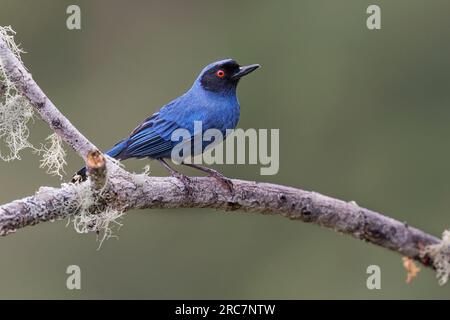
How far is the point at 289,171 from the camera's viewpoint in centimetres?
1051

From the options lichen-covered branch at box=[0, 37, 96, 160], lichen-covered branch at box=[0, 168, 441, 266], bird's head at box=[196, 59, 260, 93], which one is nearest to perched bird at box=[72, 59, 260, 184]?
bird's head at box=[196, 59, 260, 93]

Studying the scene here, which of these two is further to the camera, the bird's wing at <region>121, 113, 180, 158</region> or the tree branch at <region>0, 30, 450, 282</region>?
the bird's wing at <region>121, 113, 180, 158</region>

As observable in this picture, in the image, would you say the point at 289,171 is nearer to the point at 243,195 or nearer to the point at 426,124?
the point at 426,124

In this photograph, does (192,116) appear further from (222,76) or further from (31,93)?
(31,93)

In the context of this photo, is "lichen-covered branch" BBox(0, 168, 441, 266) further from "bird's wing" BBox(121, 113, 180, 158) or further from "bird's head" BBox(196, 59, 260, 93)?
"bird's head" BBox(196, 59, 260, 93)

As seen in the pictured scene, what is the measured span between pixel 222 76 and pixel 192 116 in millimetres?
477

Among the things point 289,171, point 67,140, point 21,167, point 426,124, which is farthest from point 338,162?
point 67,140

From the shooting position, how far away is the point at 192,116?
6402 mm

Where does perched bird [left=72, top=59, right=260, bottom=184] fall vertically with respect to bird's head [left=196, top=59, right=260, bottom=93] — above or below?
below

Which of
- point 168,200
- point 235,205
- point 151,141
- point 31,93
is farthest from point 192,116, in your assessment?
point 31,93

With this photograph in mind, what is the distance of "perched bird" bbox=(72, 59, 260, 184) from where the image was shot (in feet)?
20.3

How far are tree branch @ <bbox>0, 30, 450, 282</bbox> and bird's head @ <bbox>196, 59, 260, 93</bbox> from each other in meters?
1.21

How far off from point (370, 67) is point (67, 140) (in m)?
6.90

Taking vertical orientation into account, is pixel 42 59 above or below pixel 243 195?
above
